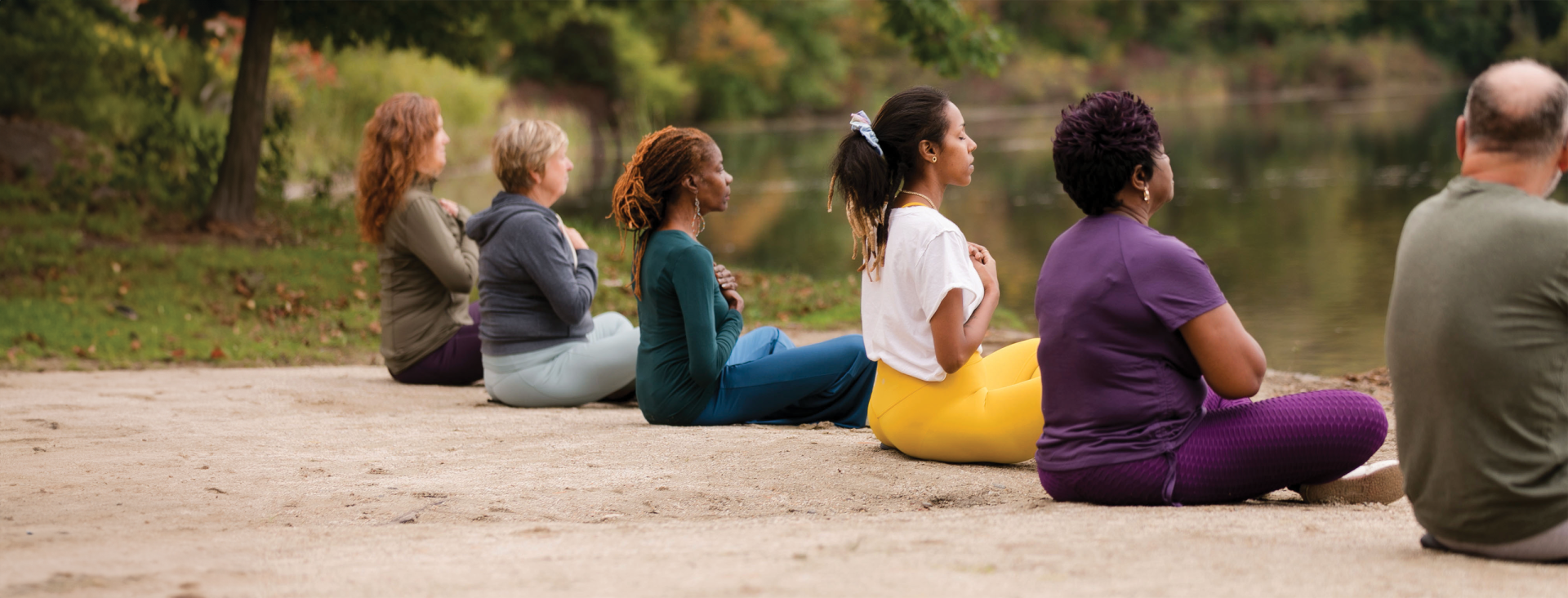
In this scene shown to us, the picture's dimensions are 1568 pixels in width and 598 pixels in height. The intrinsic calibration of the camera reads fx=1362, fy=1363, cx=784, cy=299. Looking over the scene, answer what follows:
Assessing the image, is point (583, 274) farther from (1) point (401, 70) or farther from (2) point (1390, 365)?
(1) point (401, 70)

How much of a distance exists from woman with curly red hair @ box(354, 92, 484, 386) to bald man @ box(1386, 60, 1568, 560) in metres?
4.57

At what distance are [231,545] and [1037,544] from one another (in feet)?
6.25

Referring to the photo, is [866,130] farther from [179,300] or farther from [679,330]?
[179,300]

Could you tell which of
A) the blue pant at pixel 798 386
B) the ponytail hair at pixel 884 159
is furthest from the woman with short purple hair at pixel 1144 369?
the blue pant at pixel 798 386

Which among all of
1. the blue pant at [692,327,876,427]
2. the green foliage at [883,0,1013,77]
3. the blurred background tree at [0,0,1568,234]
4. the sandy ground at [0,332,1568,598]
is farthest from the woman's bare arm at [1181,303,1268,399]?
the blurred background tree at [0,0,1568,234]

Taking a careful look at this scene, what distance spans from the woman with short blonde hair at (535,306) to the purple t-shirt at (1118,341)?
276 cm

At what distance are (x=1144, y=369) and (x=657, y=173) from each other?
2236 millimetres

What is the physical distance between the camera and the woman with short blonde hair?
5930 mm

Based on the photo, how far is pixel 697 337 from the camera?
16.5ft

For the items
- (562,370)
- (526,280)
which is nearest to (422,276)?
(526,280)

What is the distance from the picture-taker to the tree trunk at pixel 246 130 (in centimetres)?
1169

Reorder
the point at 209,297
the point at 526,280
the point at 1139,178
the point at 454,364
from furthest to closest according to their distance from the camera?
the point at 209,297
the point at 454,364
the point at 526,280
the point at 1139,178

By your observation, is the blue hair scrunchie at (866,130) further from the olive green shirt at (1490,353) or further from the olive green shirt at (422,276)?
the olive green shirt at (422,276)

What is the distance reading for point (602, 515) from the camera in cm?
379
